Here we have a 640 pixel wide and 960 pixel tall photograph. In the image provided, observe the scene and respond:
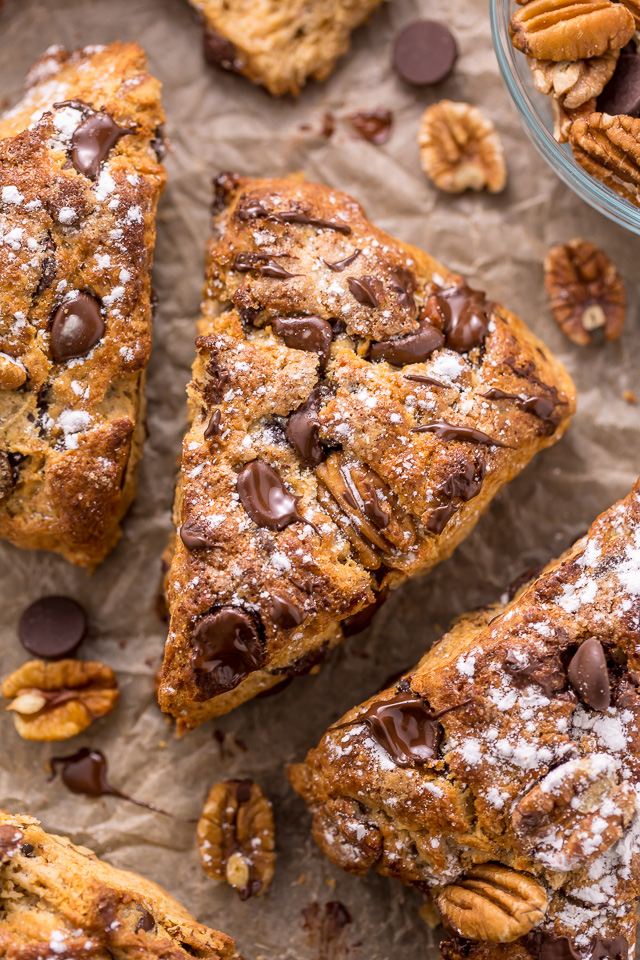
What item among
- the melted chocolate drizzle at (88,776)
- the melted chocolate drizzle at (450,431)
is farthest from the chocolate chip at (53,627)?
the melted chocolate drizzle at (450,431)

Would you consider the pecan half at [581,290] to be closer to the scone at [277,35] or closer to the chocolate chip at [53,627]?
the scone at [277,35]

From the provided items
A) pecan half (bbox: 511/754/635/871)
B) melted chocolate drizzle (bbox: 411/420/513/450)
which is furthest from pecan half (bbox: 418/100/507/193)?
pecan half (bbox: 511/754/635/871)

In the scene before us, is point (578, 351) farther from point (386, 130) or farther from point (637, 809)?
point (637, 809)

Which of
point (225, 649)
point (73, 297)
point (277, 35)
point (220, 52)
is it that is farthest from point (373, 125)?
point (225, 649)

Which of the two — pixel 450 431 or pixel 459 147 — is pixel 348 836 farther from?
pixel 459 147

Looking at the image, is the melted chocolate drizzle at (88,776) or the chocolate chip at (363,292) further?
the melted chocolate drizzle at (88,776)

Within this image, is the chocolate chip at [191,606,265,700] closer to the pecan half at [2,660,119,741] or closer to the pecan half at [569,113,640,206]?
the pecan half at [2,660,119,741]

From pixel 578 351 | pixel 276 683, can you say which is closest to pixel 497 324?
pixel 578 351
